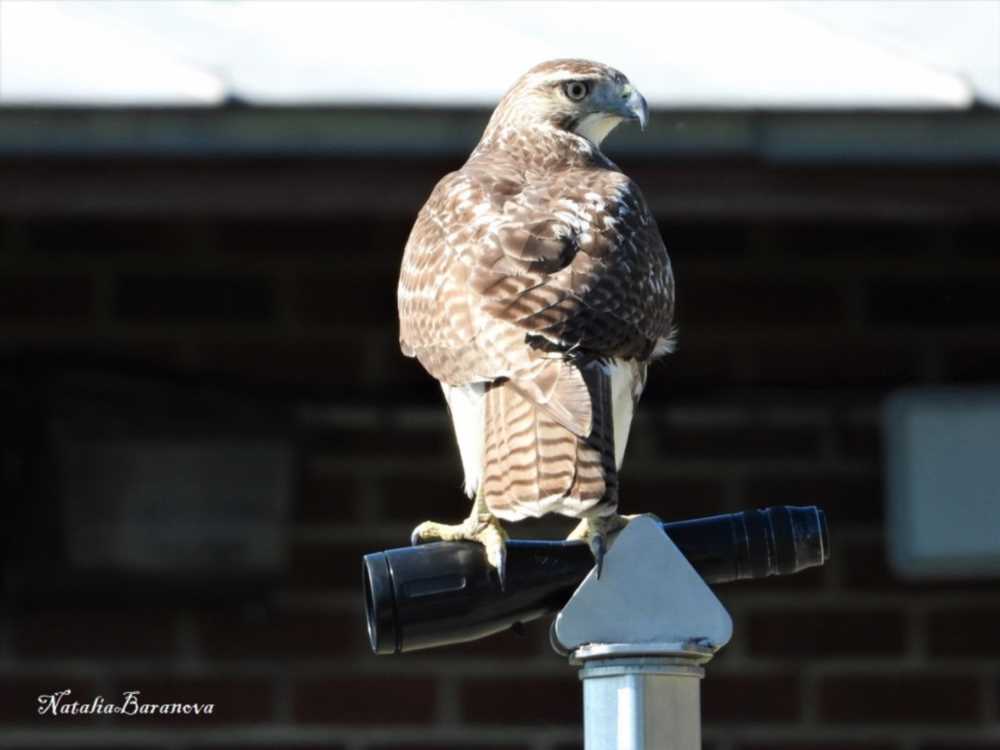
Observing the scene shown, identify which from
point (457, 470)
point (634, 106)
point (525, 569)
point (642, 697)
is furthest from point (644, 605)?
point (457, 470)

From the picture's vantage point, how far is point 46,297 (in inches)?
227

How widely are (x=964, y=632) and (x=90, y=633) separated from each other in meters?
2.28

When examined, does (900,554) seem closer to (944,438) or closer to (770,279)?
(944,438)

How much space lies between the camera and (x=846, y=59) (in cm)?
476

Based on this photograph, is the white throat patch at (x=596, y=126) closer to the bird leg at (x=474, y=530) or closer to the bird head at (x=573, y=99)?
the bird head at (x=573, y=99)

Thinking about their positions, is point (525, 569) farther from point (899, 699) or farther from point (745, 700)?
point (899, 699)

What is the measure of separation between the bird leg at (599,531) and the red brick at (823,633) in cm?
204

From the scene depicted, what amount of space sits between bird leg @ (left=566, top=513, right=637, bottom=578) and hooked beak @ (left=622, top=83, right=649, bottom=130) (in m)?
0.97

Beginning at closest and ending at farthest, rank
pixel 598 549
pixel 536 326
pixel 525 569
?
pixel 598 549
pixel 525 569
pixel 536 326

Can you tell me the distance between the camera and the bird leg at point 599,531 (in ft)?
9.20

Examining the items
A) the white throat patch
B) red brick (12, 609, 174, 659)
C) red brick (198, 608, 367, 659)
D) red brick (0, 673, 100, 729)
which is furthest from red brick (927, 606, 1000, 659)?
red brick (0, 673, 100, 729)

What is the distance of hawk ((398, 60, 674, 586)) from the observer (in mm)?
3213

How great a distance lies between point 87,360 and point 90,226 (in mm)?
360

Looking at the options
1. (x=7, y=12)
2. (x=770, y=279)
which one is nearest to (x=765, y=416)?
(x=770, y=279)
